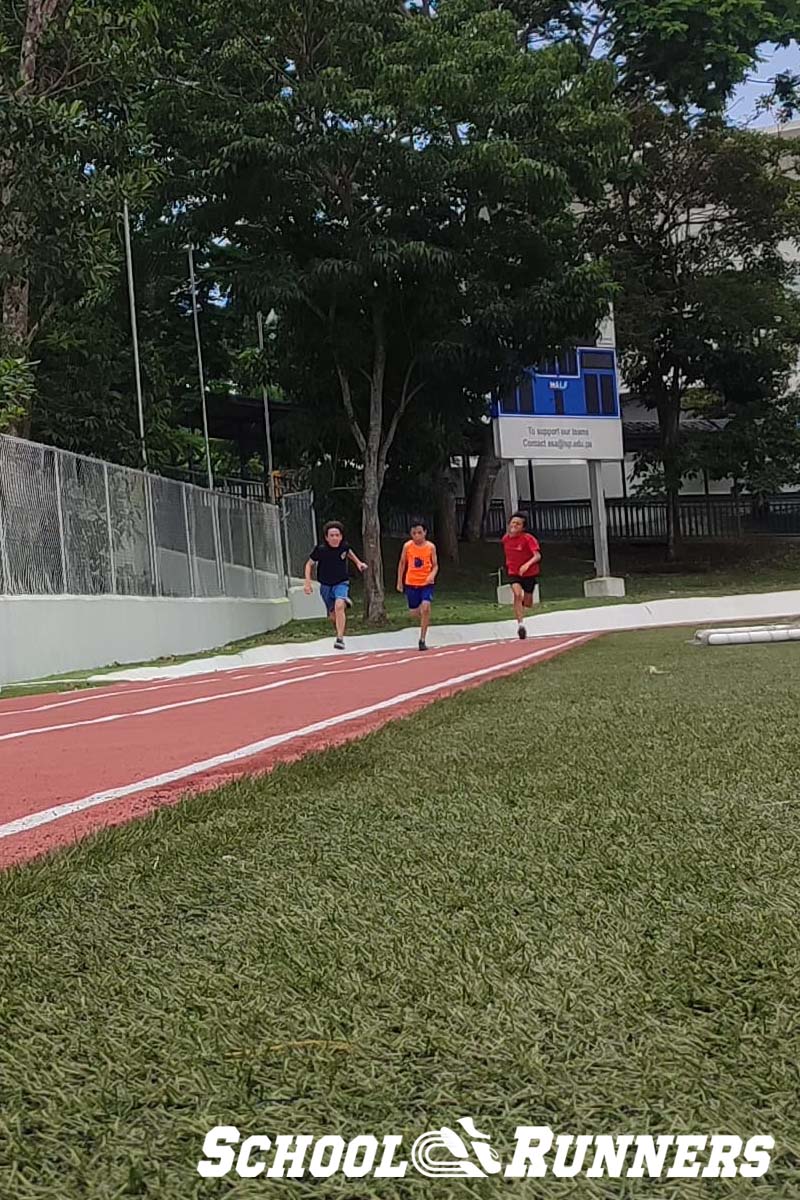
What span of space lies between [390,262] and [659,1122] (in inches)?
763

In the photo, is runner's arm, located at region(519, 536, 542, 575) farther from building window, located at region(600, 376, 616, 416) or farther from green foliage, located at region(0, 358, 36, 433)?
building window, located at region(600, 376, 616, 416)

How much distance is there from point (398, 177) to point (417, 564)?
7.58m

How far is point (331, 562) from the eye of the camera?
53.0 ft

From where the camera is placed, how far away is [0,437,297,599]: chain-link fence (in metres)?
14.2

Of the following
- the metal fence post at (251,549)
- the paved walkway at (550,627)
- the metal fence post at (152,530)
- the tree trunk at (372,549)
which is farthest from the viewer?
the metal fence post at (251,549)

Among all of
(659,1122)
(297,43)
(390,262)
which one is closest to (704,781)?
(659,1122)

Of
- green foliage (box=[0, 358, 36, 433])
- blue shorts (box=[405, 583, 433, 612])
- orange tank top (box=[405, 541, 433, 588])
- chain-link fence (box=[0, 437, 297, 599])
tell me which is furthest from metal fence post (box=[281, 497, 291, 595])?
green foliage (box=[0, 358, 36, 433])

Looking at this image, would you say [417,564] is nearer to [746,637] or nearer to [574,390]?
[746,637]

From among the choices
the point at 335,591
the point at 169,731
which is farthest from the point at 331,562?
the point at 169,731

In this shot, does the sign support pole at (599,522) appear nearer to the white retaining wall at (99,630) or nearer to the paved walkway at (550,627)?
the paved walkway at (550,627)

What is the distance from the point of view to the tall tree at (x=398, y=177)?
19531mm

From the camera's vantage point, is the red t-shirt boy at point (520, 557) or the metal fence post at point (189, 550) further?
the metal fence post at point (189, 550)

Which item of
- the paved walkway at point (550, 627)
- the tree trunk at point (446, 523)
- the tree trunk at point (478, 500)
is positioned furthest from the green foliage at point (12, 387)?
the tree trunk at point (478, 500)

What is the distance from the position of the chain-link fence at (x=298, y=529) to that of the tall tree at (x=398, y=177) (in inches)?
257
